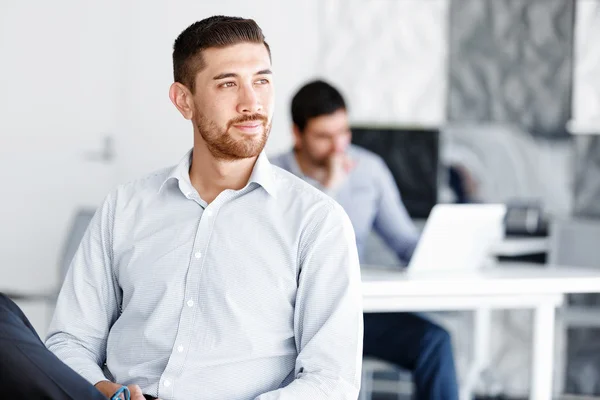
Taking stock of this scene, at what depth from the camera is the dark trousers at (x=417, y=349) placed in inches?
117

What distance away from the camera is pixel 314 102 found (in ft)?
10.9

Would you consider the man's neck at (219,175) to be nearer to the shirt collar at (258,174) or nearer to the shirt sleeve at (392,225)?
the shirt collar at (258,174)

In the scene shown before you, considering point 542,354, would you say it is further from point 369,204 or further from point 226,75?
point 226,75

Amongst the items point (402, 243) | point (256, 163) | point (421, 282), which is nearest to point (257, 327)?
point (256, 163)

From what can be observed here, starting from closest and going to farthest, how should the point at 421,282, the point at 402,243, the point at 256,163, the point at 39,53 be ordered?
the point at 256,163
the point at 421,282
the point at 402,243
the point at 39,53

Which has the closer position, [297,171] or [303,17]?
[297,171]

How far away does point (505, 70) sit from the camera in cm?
441

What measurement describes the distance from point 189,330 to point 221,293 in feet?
0.32

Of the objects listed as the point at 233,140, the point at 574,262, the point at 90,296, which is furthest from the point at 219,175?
the point at 574,262

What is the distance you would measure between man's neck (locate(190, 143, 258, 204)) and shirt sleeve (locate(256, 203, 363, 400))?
21 cm

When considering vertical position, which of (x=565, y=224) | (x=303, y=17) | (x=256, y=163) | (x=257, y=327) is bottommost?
(x=565, y=224)

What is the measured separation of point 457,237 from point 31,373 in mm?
1657

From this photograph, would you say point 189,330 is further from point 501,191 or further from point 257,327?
point 501,191

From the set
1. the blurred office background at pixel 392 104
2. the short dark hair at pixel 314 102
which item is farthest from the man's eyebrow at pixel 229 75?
the blurred office background at pixel 392 104
